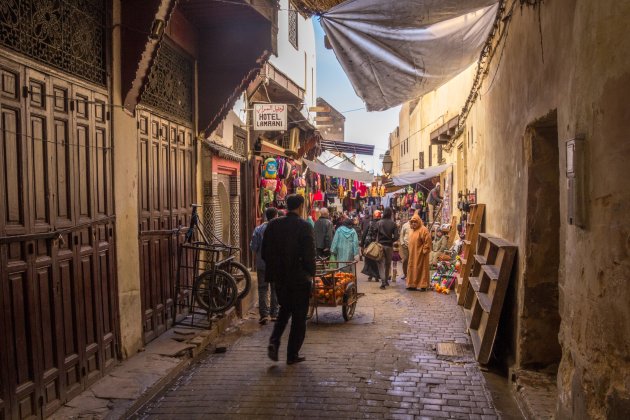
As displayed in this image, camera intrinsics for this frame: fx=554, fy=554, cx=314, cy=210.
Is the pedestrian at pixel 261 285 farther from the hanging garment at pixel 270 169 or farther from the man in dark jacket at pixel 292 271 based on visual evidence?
the hanging garment at pixel 270 169

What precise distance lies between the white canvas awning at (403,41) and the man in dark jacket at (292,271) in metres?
2.11

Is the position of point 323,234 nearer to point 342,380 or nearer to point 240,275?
point 240,275

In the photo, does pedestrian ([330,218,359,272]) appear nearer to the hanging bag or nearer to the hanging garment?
the hanging bag

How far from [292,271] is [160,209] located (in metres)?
2.33

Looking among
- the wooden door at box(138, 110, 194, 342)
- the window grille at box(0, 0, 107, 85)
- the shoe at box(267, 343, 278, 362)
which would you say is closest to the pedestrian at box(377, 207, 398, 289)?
the wooden door at box(138, 110, 194, 342)

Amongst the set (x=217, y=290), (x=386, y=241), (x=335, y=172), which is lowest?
(x=217, y=290)

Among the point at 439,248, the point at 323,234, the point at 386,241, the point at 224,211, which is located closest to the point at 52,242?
the point at 224,211

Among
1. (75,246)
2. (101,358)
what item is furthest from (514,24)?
(101,358)

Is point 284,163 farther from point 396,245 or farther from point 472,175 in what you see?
point 472,175

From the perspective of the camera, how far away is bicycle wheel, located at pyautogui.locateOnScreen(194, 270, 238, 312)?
770cm

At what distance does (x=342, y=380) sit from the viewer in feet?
19.1

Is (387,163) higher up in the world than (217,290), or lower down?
higher up

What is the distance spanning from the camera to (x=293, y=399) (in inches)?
206

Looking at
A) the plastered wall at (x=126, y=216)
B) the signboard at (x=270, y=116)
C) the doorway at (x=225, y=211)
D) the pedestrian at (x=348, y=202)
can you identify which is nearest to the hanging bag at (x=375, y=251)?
the doorway at (x=225, y=211)
